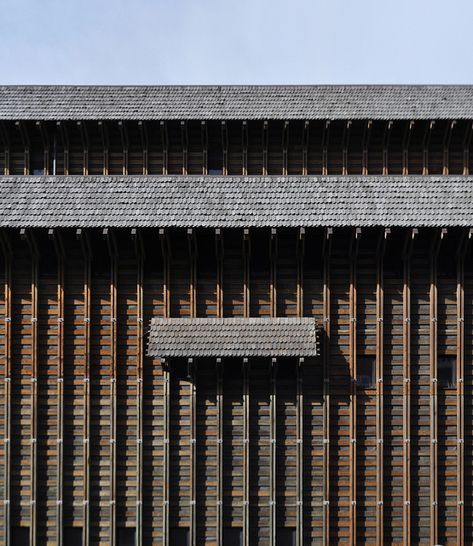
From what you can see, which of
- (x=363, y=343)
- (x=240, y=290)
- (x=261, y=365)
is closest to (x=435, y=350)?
(x=363, y=343)

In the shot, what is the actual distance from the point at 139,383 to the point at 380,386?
19.2ft

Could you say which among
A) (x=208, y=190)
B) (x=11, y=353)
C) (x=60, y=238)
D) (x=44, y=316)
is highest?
(x=208, y=190)

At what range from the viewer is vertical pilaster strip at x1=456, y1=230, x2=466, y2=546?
36.8 feet

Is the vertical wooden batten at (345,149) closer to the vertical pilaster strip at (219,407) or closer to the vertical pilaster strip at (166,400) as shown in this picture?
the vertical pilaster strip at (219,407)

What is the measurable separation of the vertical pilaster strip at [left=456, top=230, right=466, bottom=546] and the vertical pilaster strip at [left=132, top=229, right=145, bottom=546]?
25.0 feet

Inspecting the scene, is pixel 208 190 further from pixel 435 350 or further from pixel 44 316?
pixel 435 350

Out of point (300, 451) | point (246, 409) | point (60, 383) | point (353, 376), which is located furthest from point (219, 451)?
point (60, 383)

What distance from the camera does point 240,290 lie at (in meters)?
11.7

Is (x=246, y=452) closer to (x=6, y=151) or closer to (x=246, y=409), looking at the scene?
(x=246, y=409)

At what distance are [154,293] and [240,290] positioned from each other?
2145 mm

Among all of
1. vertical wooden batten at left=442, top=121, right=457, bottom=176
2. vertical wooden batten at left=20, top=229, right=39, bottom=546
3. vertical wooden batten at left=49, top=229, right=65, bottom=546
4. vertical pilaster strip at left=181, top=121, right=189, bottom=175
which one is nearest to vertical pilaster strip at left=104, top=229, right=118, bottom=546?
vertical wooden batten at left=49, top=229, right=65, bottom=546

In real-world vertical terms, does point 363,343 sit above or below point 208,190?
below

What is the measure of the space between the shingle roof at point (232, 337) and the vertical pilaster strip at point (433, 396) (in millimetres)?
2916

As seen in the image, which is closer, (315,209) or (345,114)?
(315,209)
